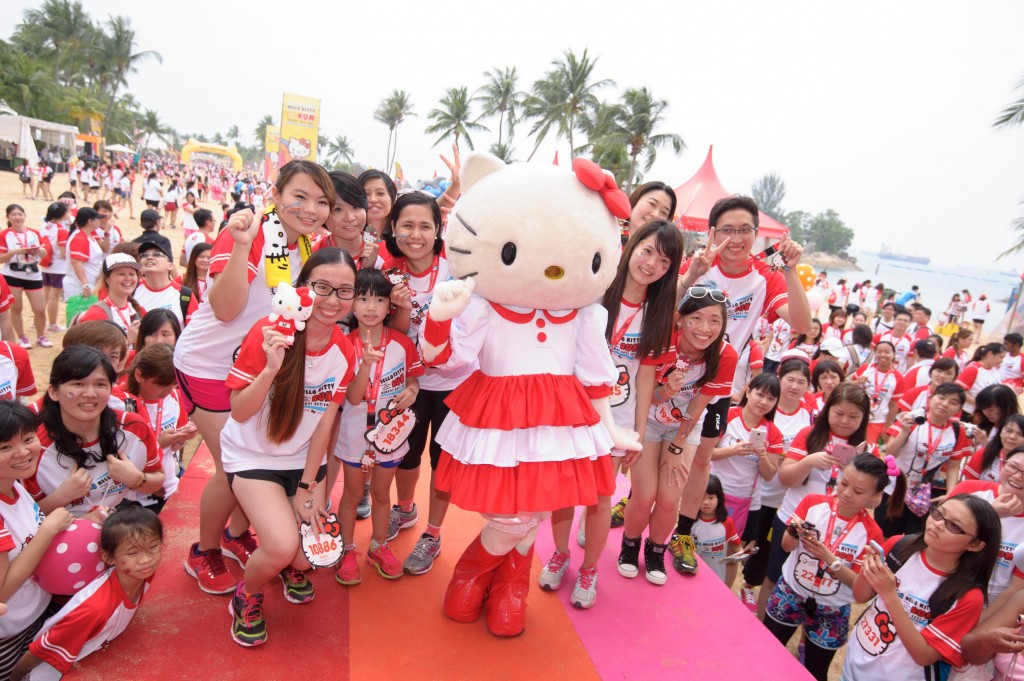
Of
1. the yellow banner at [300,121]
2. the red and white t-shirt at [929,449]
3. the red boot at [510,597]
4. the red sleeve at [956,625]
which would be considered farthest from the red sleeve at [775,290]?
the yellow banner at [300,121]

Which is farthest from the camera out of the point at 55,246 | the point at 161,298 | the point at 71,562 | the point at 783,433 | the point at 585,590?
the point at 55,246

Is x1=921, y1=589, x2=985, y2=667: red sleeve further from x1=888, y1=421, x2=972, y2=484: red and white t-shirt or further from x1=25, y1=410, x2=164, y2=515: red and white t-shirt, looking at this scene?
x1=25, y1=410, x2=164, y2=515: red and white t-shirt

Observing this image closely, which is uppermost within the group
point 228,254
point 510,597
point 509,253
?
point 509,253

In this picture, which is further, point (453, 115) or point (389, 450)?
point (453, 115)

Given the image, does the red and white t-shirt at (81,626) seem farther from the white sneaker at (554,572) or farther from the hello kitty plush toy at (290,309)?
the white sneaker at (554,572)

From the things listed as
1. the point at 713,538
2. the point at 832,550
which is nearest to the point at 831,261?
the point at 713,538

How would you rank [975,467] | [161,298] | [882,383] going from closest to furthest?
[975,467] < [161,298] < [882,383]

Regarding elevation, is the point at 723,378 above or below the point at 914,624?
above

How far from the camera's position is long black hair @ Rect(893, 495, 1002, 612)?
270 cm

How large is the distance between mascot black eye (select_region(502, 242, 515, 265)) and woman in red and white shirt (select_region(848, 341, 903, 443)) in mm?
5950

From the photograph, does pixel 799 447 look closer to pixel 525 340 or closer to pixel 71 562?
pixel 525 340

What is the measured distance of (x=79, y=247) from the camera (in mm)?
6840

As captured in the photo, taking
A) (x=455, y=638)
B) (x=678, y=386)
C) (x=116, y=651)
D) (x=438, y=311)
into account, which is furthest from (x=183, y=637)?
(x=678, y=386)

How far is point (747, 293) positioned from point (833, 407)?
1.17 metres
